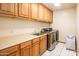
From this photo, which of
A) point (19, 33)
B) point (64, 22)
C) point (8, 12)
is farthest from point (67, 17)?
point (8, 12)

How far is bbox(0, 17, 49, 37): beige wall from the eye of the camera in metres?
2.02

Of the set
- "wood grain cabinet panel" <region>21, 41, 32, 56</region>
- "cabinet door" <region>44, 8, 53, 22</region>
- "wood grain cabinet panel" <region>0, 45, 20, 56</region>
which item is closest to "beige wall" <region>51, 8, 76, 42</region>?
"cabinet door" <region>44, 8, 53, 22</region>

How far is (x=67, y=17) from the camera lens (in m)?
2.51

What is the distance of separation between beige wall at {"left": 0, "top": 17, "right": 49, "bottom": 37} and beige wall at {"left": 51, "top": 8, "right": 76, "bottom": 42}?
86 cm

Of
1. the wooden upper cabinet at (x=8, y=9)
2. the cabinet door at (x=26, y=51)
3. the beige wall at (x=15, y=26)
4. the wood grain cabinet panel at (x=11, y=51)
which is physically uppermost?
the wooden upper cabinet at (x=8, y=9)

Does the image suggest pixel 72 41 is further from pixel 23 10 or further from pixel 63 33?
pixel 23 10

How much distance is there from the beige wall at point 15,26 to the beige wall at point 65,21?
861 mm

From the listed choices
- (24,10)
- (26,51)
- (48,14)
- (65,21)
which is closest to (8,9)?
(24,10)

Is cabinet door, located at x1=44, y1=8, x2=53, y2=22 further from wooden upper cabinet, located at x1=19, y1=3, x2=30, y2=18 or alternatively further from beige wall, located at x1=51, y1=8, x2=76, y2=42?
wooden upper cabinet, located at x1=19, y1=3, x2=30, y2=18

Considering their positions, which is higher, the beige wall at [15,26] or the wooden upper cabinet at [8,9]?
the wooden upper cabinet at [8,9]

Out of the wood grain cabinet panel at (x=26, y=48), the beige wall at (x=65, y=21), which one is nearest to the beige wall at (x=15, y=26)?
the wood grain cabinet panel at (x=26, y=48)

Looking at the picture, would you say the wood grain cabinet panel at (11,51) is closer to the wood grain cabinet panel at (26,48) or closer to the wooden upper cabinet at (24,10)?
the wood grain cabinet panel at (26,48)

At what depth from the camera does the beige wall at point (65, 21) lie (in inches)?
95.9

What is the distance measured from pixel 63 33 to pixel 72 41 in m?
0.85
